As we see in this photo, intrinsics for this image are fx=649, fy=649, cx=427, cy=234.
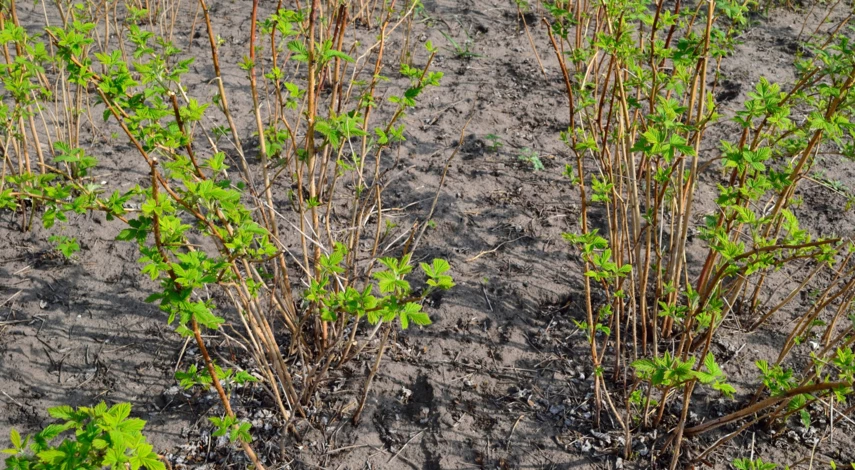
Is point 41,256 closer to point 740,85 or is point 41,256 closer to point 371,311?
point 371,311

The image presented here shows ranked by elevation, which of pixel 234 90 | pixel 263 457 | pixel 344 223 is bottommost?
pixel 263 457

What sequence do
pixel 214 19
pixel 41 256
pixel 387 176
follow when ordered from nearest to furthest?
pixel 41 256 → pixel 387 176 → pixel 214 19

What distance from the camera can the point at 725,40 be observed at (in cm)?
217

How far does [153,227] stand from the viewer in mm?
1650

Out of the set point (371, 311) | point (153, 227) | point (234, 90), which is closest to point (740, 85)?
point (234, 90)

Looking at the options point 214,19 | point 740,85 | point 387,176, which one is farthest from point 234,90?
point 740,85

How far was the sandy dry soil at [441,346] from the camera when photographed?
7.98ft

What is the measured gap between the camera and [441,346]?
2771 mm

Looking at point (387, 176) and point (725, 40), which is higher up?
point (725, 40)

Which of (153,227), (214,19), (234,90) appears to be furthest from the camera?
(214,19)

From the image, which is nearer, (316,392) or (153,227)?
(153,227)

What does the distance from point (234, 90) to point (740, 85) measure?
10.9 feet

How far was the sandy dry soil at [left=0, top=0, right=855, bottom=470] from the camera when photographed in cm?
243

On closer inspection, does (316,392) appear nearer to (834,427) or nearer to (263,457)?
(263,457)
